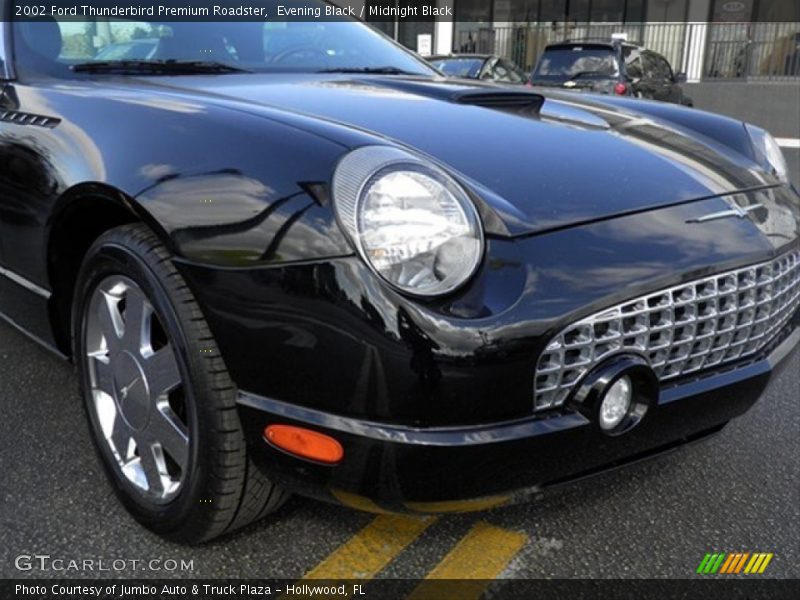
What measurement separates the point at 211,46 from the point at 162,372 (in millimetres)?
1470

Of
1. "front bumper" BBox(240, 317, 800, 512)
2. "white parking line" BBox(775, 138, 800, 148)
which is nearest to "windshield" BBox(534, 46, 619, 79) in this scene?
"white parking line" BBox(775, 138, 800, 148)

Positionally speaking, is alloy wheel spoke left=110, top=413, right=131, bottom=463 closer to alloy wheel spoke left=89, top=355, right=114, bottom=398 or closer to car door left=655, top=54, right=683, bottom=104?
alloy wheel spoke left=89, top=355, right=114, bottom=398

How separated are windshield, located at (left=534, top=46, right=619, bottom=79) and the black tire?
32.7ft

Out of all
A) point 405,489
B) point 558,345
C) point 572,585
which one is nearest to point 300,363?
point 405,489

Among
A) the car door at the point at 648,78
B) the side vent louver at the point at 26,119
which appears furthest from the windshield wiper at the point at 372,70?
the car door at the point at 648,78

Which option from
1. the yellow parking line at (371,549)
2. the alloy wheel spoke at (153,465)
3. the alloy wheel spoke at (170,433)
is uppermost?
the alloy wheel spoke at (170,433)

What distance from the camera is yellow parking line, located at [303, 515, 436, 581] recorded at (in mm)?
1865

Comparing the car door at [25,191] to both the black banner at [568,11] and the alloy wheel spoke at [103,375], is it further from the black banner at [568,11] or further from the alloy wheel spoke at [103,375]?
the black banner at [568,11]

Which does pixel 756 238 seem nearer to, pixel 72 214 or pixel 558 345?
pixel 558 345

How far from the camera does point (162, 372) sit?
1.79m

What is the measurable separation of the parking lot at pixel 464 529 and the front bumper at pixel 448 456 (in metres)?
0.17

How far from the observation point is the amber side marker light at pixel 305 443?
1.52 meters

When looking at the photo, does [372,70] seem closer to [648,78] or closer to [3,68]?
[3,68]

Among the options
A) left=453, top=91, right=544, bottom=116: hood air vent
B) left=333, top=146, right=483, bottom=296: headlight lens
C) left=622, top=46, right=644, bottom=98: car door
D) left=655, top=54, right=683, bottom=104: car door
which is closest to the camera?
left=333, top=146, right=483, bottom=296: headlight lens
